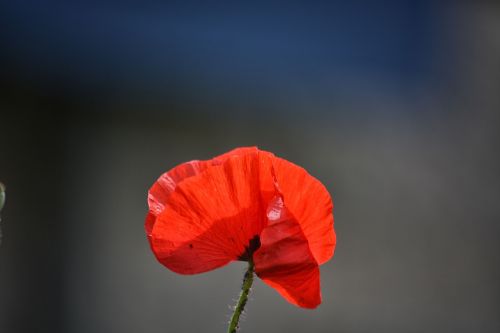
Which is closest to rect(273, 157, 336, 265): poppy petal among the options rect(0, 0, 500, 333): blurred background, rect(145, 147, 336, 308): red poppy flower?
rect(145, 147, 336, 308): red poppy flower

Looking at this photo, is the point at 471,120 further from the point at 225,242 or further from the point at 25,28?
the point at 225,242

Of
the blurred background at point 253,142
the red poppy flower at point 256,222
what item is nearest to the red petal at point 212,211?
the red poppy flower at point 256,222

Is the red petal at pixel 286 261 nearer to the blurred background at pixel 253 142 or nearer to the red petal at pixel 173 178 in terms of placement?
the red petal at pixel 173 178

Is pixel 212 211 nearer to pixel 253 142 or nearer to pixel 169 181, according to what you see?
pixel 169 181

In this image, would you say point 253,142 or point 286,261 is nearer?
point 286,261

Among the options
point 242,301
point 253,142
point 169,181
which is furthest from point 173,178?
point 253,142

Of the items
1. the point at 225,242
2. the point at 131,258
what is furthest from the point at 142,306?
the point at 225,242
